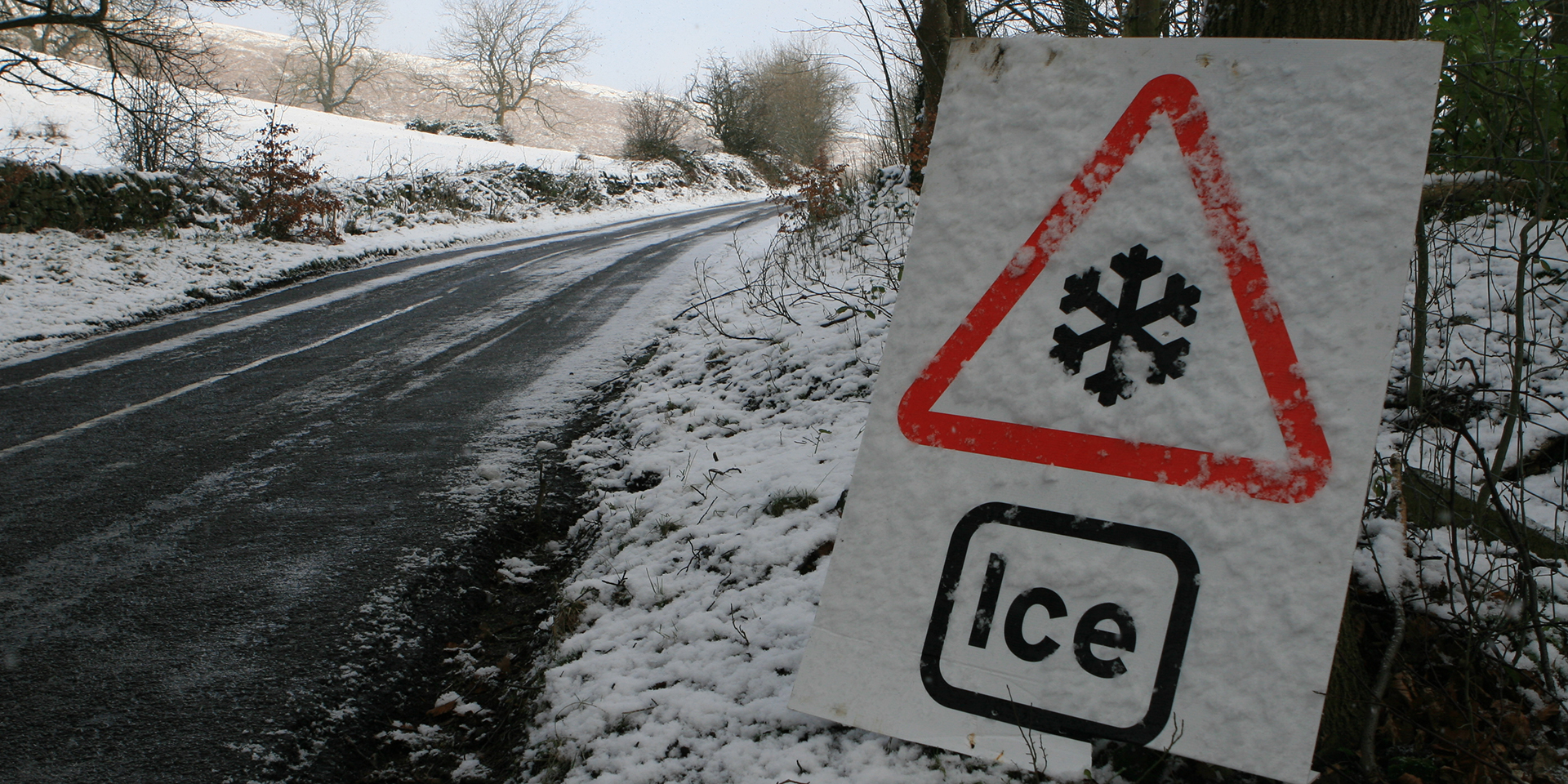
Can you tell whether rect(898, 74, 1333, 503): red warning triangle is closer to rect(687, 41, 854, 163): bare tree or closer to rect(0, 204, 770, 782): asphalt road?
rect(0, 204, 770, 782): asphalt road

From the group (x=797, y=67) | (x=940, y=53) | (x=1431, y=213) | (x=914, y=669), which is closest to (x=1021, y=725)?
(x=914, y=669)

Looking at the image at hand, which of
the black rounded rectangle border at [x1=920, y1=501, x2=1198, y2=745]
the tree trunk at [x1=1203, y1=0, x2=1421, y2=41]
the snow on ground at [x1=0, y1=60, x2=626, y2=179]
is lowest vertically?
the black rounded rectangle border at [x1=920, y1=501, x2=1198, y2=745]

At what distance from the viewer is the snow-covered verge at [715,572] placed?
→ 73.2 inches

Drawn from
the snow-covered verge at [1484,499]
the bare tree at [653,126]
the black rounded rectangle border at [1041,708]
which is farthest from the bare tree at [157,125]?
the bare tree at [653,126]

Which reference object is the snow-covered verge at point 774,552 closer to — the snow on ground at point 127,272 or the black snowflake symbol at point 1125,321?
the black snowflake symbol at point 1125,321

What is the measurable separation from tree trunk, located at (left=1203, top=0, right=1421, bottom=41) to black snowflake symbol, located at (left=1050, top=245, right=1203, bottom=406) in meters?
0.72

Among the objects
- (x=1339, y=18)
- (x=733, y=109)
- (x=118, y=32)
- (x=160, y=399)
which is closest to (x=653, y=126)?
(x=733, y=109)

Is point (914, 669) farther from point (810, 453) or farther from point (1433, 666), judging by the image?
point (810, 453)

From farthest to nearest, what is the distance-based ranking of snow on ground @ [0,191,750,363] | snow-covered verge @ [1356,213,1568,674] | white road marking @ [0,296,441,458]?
snow on ground @ [0,191,750,363] < white road marking @ [0,296,441,458] < snow-covered verge @ [1356,213,1568,674]

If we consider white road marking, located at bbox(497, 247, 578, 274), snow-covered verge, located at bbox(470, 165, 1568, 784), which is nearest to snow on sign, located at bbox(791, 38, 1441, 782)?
snow-covered verge, located at bbox(470, 165, 1568, 784)

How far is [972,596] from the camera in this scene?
1.39m

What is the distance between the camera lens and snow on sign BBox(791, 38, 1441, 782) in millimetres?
1253

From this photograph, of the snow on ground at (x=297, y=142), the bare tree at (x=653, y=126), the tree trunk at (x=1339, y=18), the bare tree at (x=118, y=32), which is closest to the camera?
the tree trunk at (x=1339, y=18)

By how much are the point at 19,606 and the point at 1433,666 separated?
14.1 ft
